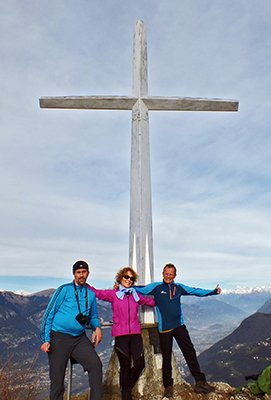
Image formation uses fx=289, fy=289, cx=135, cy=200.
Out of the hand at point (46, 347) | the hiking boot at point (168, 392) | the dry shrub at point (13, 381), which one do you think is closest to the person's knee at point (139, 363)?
the hiking boot at point (168, 392)

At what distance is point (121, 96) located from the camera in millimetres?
7203

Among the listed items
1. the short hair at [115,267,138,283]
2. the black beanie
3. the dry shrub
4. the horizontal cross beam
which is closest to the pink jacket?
the short hair at [115,267,138,283]

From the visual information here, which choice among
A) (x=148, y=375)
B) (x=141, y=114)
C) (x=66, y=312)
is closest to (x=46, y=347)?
(x=66, y=312)

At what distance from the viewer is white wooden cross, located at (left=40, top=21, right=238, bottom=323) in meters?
6.22

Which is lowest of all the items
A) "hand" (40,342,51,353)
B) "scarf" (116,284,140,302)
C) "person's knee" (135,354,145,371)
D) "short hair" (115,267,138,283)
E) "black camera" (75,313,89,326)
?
"person's knee" (135,354,145,371)

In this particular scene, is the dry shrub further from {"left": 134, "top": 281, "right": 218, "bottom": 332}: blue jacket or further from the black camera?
{"left": 134, "top": 281, "right": 218, "bottom": 332}: blue jacket

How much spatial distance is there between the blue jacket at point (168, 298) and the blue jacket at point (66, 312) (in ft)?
3.93

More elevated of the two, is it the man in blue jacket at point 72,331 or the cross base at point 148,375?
the man in blue jacket at point 72,331

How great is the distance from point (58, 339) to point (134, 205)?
10.6 feet

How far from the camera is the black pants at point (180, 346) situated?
5.21 meters

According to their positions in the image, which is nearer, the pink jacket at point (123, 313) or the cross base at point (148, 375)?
the pink jacket at point (123, 313)

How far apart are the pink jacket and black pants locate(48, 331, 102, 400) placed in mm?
659

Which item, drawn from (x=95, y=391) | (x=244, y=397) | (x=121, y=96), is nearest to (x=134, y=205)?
(x=121, y=96)

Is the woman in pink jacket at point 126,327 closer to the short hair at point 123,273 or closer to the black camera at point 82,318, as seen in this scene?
the short hair at point 123,273
